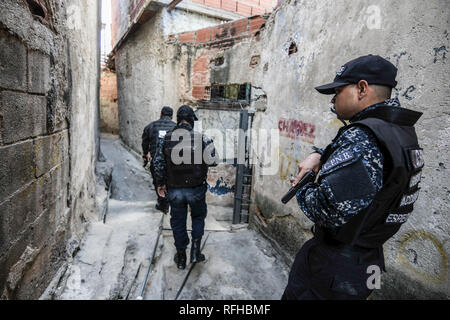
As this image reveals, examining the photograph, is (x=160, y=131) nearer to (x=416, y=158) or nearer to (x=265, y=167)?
(x=265, y=167)

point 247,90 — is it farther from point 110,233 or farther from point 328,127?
point 110,233

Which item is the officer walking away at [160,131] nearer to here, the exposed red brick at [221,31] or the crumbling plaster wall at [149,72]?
the crumbling plaster wall at [149,72]

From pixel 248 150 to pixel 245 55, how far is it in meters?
1.47

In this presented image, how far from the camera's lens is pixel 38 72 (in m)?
1.36

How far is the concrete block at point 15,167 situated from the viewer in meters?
1.08

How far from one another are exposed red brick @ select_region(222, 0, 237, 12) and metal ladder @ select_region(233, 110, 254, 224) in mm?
4113

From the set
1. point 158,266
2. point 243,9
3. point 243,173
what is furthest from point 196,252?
point 243,9

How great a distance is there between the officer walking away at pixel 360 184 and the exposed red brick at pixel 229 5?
621cm

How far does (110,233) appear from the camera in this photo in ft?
8.95

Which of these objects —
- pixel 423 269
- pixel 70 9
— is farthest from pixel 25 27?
pixel 423 269

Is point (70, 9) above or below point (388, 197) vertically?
above

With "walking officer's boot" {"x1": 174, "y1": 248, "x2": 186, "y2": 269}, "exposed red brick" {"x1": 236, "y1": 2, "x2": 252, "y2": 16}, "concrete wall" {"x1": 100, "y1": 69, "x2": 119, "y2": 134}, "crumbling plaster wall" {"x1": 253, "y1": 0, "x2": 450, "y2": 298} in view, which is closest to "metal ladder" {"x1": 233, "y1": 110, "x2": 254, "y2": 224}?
"crumbling plaster wall" {"x1": 253, "y1": 0, "x2": 450, "y2": 298}

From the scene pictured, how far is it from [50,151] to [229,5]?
6320 mm

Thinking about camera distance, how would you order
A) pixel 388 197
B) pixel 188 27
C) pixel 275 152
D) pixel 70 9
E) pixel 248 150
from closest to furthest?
1. pixel 388 197
2. pixel 70 9
3. pixel 275 152
4. pixel 248 150
5. pixel 188 27
